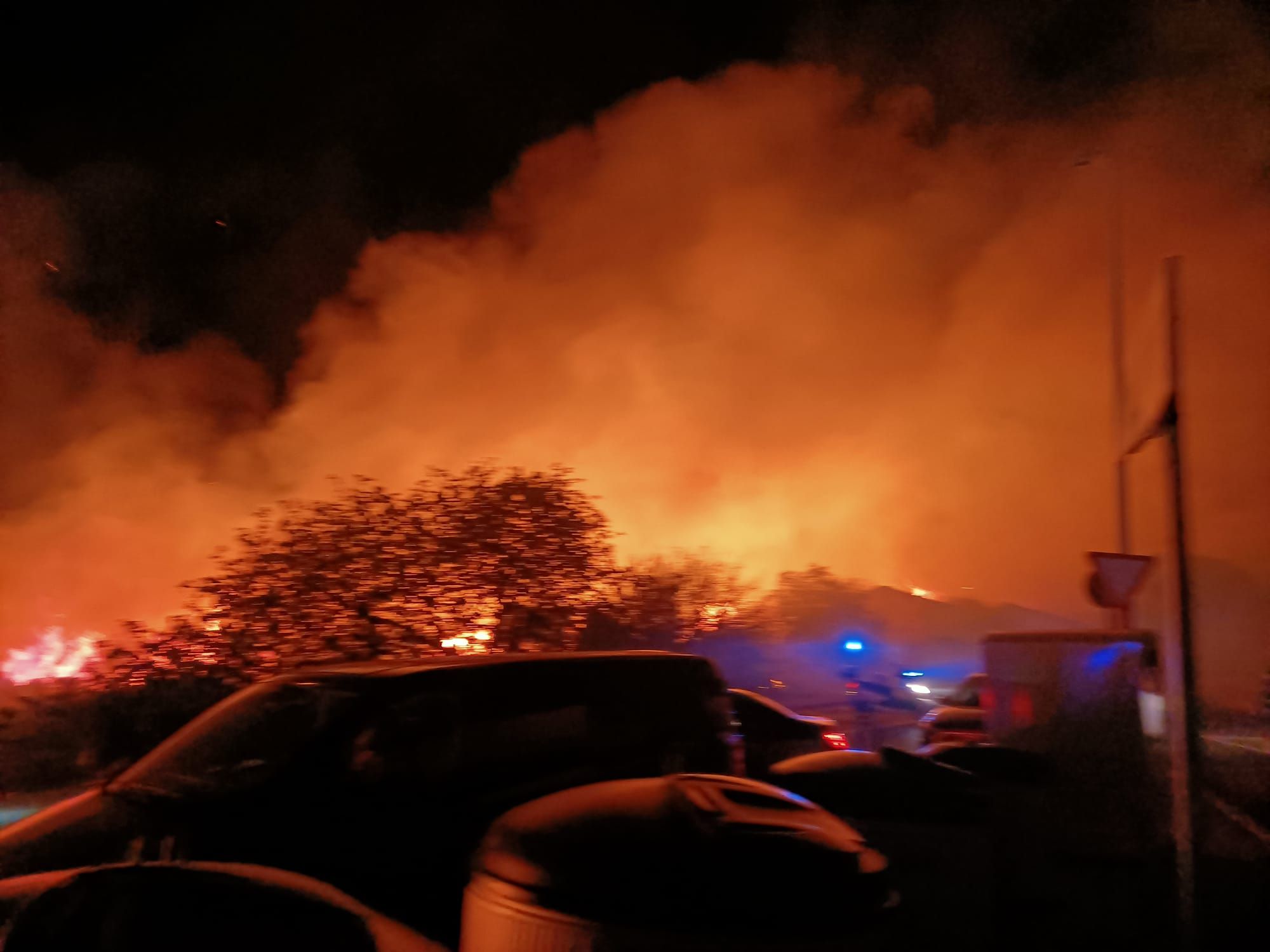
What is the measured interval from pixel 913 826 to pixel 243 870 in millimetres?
2494

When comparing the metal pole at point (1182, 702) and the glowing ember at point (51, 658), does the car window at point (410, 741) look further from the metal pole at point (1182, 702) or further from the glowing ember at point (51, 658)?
the glowing ember at point (51, 658)

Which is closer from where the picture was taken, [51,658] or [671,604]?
[51,658]

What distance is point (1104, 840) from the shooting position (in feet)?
20.3

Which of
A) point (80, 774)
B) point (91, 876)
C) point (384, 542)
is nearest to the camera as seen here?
point (91, 876)

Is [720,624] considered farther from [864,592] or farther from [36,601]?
[36,601]

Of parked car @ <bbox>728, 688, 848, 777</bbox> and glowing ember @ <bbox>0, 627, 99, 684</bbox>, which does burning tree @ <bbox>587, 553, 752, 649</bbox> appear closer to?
parked car @ <bbox>728, 688, 848, 777</bbox>

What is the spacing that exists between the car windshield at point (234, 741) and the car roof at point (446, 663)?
9 centimetres

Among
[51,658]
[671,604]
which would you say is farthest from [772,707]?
[51,658]

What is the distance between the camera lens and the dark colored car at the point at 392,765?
12.5ft

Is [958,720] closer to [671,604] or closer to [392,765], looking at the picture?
[671,604]

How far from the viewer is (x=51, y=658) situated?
42.2 feet

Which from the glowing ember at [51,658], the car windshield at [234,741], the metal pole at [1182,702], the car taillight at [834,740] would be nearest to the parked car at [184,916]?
the car windshield at [234,741]

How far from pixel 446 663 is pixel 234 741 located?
3.56 feet

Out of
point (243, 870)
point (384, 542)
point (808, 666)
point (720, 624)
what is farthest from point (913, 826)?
point (808, 666)
